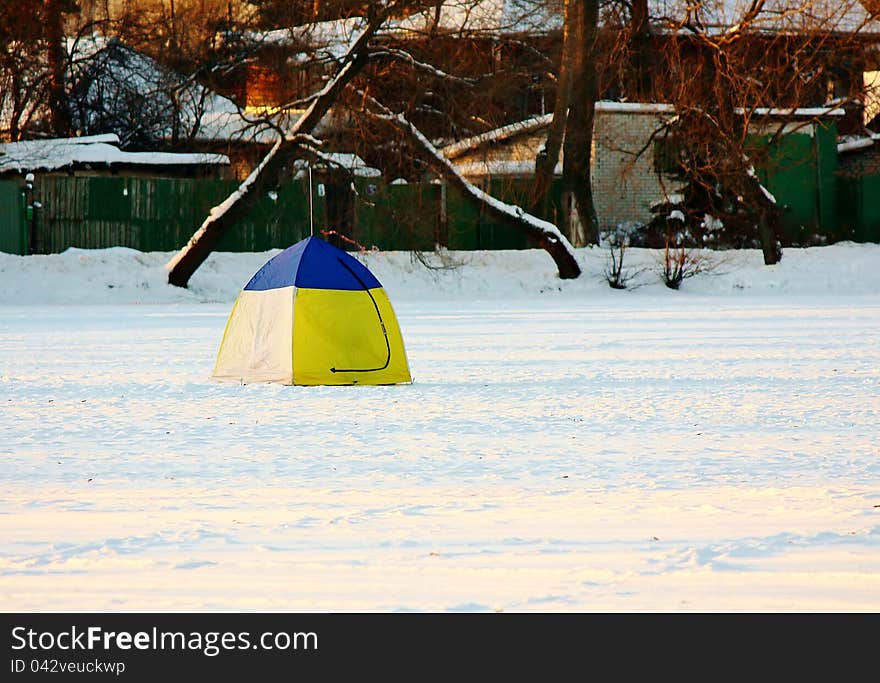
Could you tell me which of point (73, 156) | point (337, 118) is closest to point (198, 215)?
→ point (337, 118)

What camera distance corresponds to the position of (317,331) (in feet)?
40.5

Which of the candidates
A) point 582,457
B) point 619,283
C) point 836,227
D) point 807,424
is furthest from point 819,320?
point 836,227

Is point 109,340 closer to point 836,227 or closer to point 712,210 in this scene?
point 712,210

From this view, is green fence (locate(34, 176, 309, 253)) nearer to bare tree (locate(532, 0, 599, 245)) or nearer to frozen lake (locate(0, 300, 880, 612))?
bare tree (locate(532, 0, 599, 245))

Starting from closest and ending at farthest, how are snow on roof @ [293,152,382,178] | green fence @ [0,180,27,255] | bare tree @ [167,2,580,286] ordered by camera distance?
bare tree @ [167,2,580,286], snow on roof @ [293,152,382,178], green fence @ [0,180,27,255]

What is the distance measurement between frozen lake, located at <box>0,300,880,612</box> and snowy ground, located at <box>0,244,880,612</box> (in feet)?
0.06

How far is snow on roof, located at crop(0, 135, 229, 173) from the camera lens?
121ft

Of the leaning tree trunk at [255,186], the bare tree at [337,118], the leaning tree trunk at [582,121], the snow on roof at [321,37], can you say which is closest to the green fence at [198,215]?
the leaning tree trunk at [582,121]

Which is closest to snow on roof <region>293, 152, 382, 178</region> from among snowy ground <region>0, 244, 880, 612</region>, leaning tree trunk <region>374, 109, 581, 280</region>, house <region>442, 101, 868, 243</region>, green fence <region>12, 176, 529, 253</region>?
green fence <region>12, 176, 529, 253</region>

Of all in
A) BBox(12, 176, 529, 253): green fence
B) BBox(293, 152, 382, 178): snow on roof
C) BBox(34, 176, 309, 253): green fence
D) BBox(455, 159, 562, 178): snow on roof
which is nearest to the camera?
BBox(293, 152, 382, 178): snow on roof

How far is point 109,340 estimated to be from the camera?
1752 centimetres

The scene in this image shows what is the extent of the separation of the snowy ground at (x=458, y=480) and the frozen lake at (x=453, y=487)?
19 mm

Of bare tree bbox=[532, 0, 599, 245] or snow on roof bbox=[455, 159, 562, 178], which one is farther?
snow on roof bbox=[455, 159, 562, 178]

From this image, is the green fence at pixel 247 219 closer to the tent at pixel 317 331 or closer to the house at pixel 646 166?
the house at pixel 646 166
